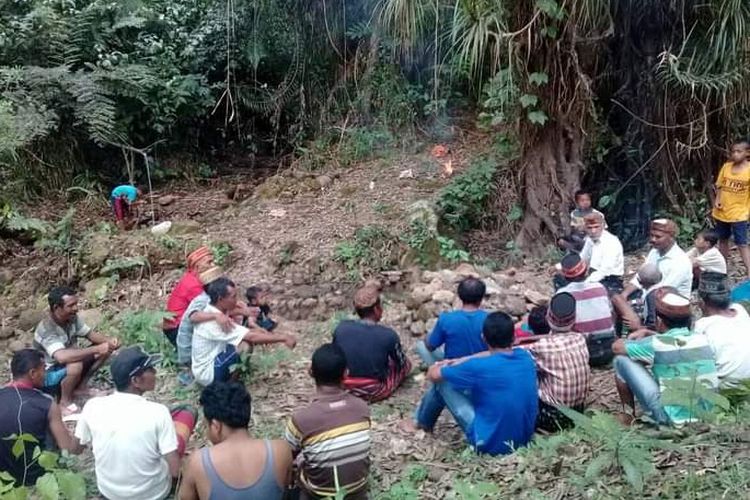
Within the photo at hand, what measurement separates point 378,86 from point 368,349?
650 centimetres

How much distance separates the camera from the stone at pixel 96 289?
7.90 metres

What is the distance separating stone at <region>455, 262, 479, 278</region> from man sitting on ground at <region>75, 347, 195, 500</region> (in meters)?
4.14

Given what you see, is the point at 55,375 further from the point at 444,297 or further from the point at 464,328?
the point at 444,297

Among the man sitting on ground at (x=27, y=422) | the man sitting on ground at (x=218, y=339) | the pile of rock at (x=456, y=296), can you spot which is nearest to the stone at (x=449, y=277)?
the pile of rock at (x=456, y=296)

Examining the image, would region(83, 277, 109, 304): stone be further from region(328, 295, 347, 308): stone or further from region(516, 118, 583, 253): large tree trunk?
region(516, 118, 583, 253): large tree trunk

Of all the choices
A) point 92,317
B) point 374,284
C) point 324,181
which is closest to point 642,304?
point 374,284

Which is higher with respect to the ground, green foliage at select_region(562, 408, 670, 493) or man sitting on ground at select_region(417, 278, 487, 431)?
green foliage at select_region(562, 408, 670, 493)

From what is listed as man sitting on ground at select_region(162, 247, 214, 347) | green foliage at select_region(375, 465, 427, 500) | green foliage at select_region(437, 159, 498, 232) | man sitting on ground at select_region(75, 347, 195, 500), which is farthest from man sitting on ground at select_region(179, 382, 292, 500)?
green foliage at select_region(437, 159, 498, 232)

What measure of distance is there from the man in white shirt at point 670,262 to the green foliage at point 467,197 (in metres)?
3.08

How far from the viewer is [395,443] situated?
170 inches

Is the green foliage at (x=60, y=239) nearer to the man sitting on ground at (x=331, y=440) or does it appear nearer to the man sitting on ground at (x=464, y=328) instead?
the man sitting on ground at (x=464, y=328)

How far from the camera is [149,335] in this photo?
620 centimetres

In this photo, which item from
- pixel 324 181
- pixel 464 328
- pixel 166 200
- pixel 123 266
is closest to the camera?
pixel 464 328

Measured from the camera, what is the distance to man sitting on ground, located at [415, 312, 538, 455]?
3887mm
